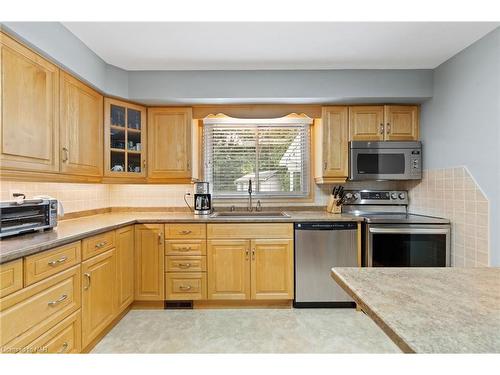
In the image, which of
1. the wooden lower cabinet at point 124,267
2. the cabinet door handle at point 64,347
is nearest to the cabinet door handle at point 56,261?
the cabinet door handle at point 64,347

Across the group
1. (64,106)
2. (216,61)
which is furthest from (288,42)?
(64,106)

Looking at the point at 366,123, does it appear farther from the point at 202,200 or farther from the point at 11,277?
the point at 11,277

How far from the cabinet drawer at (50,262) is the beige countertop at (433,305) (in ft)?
4.92

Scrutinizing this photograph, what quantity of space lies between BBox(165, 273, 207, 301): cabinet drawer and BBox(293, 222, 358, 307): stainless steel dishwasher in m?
0.91

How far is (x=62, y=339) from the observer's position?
1.75m

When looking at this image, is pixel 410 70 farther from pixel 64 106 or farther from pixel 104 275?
pixel 104 275

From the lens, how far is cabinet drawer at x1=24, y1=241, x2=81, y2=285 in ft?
4.91

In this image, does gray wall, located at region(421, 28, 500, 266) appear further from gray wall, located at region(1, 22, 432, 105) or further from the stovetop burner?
the stovetop burner

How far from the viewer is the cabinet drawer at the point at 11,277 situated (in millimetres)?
1328

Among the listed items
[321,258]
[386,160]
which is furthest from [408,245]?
[386,160]

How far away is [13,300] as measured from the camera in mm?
1381

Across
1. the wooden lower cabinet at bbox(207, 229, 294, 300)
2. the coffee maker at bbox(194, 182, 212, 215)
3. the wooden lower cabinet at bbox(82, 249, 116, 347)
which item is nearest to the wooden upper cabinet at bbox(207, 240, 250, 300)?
the wooden lower cabinet at bbox(207, 229, 294, 300)

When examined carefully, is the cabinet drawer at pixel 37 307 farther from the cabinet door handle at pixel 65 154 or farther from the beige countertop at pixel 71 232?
the cabinet door handle at pixel 65 154
